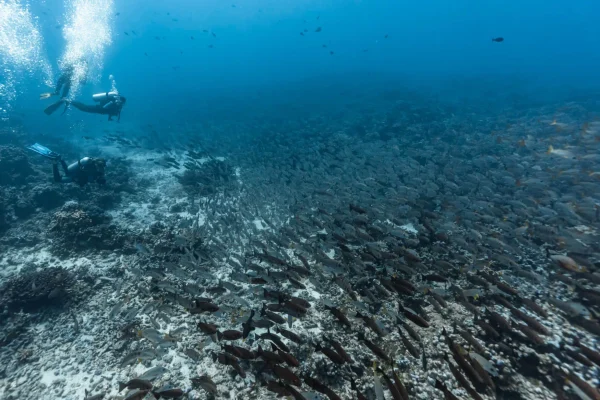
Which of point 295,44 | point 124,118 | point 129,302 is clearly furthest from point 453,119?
point 295,44

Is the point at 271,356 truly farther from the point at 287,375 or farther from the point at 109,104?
the point at 109,104

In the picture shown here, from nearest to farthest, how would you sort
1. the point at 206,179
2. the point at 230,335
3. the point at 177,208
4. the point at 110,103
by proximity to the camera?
the point at 230,335, the point at 177,208, the point at 110,103, the point at 206,179

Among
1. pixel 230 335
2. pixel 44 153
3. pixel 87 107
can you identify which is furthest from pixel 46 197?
pixel 230 335

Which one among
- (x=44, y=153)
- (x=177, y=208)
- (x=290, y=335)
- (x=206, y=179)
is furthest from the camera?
(x=206, y=179)

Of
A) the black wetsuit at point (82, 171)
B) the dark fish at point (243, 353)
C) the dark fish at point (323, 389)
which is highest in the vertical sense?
the black wetsuit at point (82, 171)

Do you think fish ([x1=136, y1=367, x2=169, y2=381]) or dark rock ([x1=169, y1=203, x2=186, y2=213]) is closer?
fish ([x1=136, y1=367, x2=169, y2=381])

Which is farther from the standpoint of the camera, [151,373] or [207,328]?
[207,328]

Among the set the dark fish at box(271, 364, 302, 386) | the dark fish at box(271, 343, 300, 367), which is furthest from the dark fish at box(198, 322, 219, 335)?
the dark fish at box(271, 364, 302, 386)

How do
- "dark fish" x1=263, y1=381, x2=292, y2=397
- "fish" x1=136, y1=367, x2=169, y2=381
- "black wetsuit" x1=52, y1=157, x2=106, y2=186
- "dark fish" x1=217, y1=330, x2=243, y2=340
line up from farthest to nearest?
"black wetsuit" x1=52, y1=157, x2=106, y2=186, "dark fish" x1=217, y1=330, x2=243, y2=340, "fish" x1=136, y1=367, x2=169, y2=381, "dark fish" x1=263, y1=381, x2=292, y2=397

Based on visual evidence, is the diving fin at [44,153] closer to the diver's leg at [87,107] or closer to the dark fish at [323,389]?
the diver's leg at [87,107]

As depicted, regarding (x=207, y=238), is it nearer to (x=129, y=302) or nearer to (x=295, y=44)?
(x=129, y=302)

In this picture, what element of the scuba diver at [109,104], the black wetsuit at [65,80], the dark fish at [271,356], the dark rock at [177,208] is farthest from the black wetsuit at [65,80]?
the dark fish at [271,356]

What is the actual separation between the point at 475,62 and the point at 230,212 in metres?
115

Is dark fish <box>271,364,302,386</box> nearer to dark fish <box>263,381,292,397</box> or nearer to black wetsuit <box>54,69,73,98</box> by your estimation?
dark fish <box>263,381,292,397</box>
